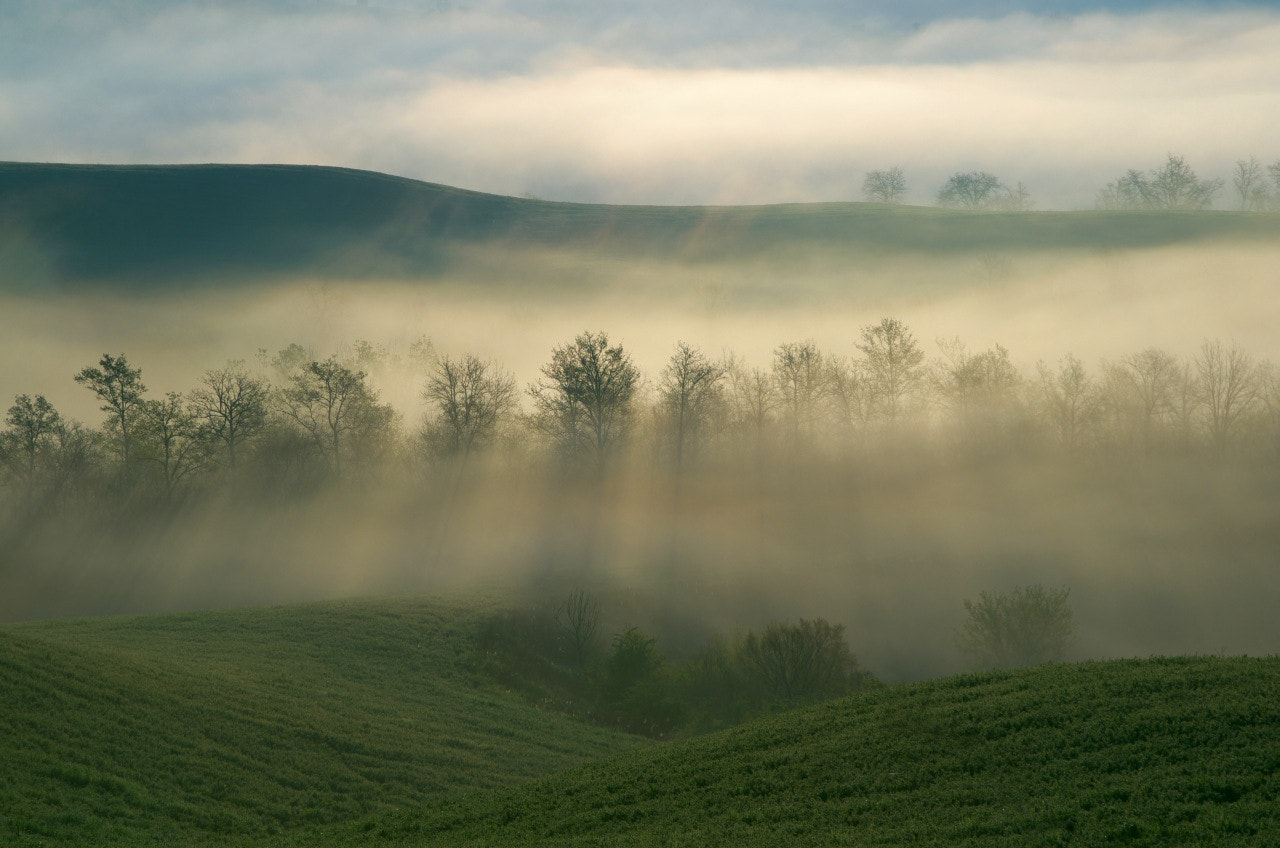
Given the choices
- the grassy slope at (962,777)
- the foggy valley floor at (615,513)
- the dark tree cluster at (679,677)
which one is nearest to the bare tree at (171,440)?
the foggy valley floor at (615,513)

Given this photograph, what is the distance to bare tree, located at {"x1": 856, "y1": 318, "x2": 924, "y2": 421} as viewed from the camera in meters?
95.0

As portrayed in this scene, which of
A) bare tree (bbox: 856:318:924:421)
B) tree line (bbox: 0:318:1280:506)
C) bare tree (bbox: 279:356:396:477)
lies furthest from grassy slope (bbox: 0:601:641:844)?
bare tree (bbox: 856:318:924:421)

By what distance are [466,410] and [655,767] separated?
225 feet

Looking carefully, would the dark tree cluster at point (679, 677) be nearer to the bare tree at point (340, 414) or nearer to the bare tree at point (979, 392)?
the bare tree at point (340, 414)

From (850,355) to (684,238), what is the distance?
44.3 metres

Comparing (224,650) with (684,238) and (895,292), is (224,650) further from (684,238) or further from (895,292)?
(684,238)

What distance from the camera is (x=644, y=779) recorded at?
83.8ft

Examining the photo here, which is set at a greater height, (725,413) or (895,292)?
(895,292)

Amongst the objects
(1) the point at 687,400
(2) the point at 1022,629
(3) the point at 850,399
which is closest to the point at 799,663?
(2) the point at 1022,629

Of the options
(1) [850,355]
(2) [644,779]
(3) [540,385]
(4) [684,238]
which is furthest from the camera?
(4) [684,238]

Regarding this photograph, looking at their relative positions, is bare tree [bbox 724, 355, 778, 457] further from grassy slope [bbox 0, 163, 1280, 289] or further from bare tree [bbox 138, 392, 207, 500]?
bare tree [bbox 138, 392, 207, 500]

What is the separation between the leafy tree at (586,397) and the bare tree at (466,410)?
6.65m

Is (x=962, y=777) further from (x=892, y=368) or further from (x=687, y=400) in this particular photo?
(x=892, y=368)

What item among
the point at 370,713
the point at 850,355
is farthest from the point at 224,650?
the point at 850,355
